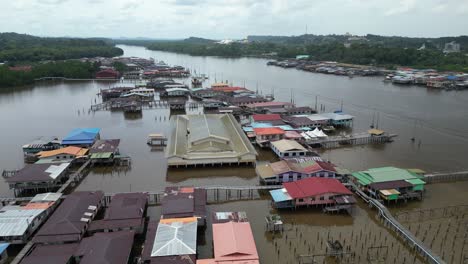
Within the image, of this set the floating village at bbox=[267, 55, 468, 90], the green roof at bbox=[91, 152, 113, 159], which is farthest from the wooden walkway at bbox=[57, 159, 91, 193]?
the floating village at bbox=[267, 55, 468, 90]

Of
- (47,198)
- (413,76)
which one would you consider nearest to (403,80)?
(413,76)

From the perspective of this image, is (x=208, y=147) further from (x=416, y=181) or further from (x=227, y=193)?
(x=416, y=181)

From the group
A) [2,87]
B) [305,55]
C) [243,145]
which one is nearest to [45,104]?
[2,87]

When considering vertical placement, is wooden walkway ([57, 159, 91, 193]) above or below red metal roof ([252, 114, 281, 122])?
below

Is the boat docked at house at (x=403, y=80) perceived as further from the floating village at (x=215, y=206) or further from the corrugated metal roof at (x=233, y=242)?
the corrugated metal roof at (x=233, y=242)

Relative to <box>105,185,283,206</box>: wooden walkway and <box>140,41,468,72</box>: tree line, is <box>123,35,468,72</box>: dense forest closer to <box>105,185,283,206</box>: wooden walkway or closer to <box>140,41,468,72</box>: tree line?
<box>140,41,468,72</box>: tree line
